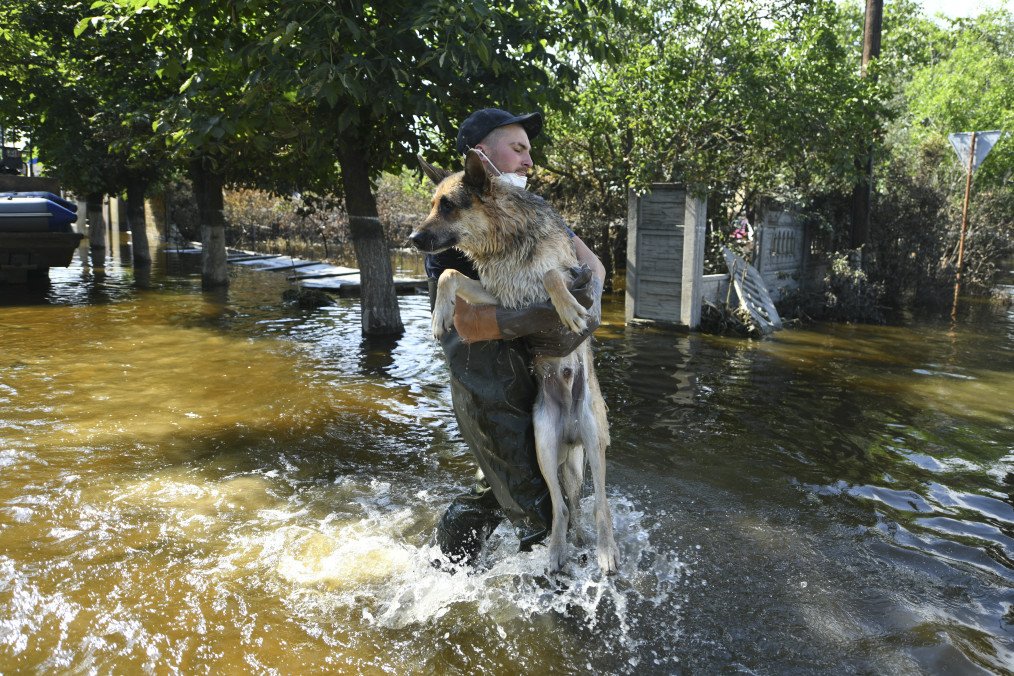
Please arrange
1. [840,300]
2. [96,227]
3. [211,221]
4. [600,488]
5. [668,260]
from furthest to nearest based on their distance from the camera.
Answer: [96,227]
[211,221]
[840,300]
[668,260]
[600,488]

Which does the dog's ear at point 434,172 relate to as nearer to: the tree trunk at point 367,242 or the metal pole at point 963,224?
the tree trunk at point 367,242

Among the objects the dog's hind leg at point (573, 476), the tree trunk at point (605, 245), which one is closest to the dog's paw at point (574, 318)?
the dog's hind leg at point (573, 476)

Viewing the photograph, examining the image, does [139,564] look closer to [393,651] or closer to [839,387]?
[393,651]

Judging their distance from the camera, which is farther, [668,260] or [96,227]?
[96,227]

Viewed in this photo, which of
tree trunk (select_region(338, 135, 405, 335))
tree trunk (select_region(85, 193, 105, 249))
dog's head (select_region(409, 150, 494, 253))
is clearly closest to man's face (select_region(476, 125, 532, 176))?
dog's head (select_region(409, 150, 494, 253))

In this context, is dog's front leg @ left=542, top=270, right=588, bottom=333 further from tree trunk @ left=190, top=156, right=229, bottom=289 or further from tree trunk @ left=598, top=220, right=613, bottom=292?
tree trunk @ left=190, top=156, right=229, bottom=289

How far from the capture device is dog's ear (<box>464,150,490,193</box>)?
9.21ft

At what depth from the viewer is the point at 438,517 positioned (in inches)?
186

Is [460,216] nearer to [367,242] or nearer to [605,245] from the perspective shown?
[367,242]

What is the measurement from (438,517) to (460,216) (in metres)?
2.51

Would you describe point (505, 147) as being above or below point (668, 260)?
above

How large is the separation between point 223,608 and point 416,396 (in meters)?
4.42

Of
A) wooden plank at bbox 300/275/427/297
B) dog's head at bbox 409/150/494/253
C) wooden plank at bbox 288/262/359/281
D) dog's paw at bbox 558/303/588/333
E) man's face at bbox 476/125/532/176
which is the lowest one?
wooden plank at bbox 300/275/427/297

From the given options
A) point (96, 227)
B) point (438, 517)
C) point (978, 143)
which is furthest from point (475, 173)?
point (96, 227)
